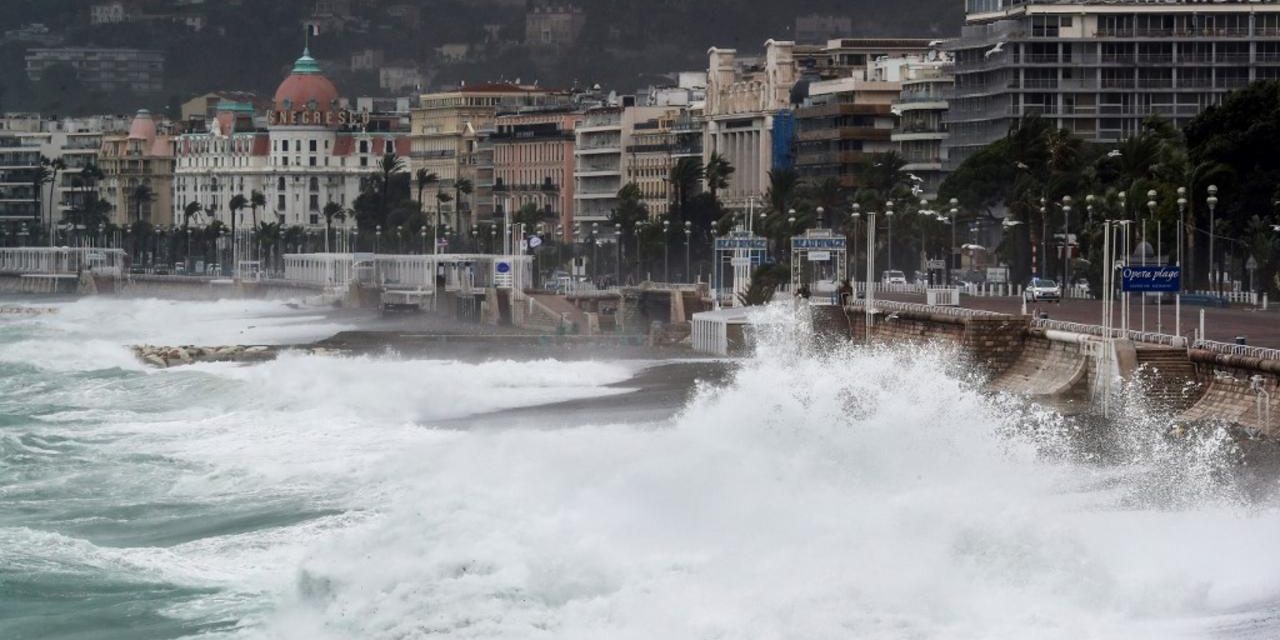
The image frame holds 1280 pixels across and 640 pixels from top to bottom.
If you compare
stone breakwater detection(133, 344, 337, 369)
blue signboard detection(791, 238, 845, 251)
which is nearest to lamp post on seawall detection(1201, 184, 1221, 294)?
blue signboard detection(791, 238, 845, 251)

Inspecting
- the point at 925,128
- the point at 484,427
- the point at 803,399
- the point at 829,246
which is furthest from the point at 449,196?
the point at 803,399

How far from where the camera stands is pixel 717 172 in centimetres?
14200

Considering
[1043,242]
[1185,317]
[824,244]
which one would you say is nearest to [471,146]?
[1043,242]

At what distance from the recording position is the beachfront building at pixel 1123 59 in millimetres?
110938

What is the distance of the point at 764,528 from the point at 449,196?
519 feet

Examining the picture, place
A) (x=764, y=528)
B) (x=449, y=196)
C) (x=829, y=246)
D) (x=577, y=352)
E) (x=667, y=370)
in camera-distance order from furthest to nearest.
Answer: (x=449, y=196) < (x=577, y=352) < (x=829, y=246) < (x=667, y=370) < (x=764, y=528)

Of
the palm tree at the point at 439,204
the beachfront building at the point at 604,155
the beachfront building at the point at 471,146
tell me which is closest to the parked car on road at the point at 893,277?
the beachfront building at the point at 604,155

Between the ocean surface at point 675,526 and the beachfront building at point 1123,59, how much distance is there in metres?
59.8

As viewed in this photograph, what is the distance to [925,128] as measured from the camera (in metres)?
127

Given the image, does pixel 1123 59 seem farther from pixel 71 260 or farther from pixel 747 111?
pixel 71 260

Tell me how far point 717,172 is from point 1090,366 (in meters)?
93.3

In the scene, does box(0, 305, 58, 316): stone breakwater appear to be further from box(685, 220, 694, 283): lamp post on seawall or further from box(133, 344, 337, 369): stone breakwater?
box(133, 344, 337, 369): stone breakwater

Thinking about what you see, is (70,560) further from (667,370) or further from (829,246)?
(829,246)

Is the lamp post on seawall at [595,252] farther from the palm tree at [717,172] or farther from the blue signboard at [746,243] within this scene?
the blue signboard at [746,243]
